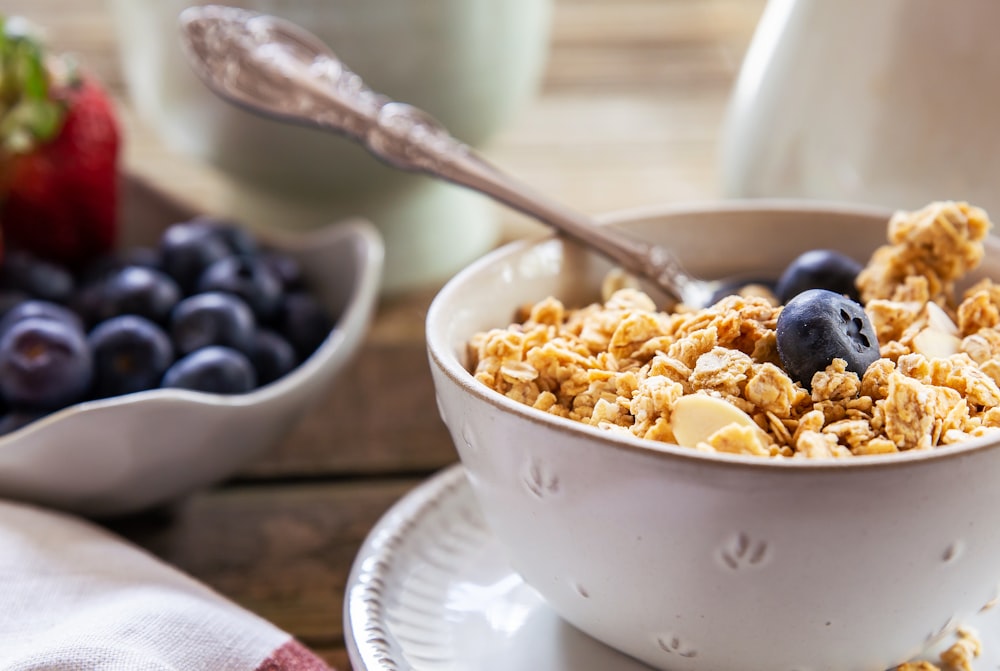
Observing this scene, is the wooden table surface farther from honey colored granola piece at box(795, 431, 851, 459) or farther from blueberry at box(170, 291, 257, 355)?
honey colored granola piece at box(795, 431, 851, 459)

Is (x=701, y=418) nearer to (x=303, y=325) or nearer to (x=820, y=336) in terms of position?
(x=820, y=336)

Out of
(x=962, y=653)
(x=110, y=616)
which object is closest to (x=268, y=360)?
(x=110, y=616)

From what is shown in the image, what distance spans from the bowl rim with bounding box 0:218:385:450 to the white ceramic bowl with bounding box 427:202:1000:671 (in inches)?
8.2

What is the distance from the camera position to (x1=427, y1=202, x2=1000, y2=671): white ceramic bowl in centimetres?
45

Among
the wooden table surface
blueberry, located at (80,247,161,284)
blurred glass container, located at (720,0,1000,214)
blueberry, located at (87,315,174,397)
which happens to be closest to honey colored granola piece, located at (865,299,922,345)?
blurred glass container, located at (720,0,1000,214)

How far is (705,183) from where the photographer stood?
137 centimetres

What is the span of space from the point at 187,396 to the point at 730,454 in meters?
0.37

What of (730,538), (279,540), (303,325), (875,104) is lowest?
(279,540)

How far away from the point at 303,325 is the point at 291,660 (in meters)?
0.37

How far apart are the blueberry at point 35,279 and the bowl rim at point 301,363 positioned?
0.16m

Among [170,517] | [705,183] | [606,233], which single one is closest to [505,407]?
[606,233]

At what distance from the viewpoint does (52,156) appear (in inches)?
39.7

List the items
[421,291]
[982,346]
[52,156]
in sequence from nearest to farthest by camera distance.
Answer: [982,346], [52,156], [421,291]

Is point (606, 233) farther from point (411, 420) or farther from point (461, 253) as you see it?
point (461, 253)
